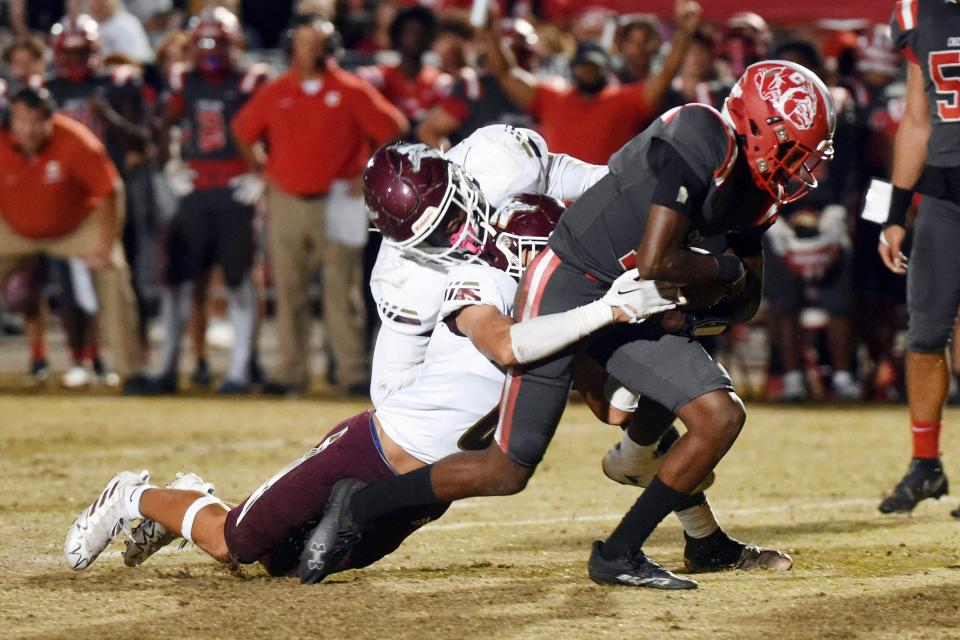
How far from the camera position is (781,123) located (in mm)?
4852

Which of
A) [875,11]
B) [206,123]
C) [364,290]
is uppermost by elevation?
[875,11]

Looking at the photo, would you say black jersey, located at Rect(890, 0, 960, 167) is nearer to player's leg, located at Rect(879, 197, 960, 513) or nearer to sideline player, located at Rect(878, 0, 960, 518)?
sideline player, located at Rect(878, 0, 960, 518)

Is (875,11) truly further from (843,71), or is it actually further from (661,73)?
(661,73)

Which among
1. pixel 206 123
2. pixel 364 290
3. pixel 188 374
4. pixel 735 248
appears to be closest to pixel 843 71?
pixel 364 290

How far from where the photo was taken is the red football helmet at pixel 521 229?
17.3ft

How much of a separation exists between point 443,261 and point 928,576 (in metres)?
1.90

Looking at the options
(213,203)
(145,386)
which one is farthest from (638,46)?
(145,386)

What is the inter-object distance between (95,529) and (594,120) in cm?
585

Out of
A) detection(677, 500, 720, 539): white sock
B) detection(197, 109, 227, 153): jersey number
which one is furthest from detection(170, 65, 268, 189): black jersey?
detection(677, 500, 720, 539): white sock

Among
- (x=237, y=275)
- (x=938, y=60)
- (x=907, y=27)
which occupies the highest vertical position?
(x=907, y=27)

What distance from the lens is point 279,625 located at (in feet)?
14.7

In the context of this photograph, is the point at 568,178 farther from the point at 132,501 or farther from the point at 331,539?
the point at 132,501

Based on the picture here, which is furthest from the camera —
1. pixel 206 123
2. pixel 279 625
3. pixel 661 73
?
pixel 206 123

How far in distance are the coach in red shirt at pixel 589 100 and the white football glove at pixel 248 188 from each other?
1856 mm
